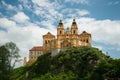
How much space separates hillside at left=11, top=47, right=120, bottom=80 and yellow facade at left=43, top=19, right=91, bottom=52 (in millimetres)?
4560

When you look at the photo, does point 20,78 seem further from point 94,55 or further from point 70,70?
point 94,55

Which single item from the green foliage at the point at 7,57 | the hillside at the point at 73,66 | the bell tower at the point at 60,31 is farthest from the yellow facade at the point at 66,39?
the green foliage at the point at 7,57

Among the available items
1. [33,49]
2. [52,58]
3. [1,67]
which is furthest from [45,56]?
[1,67]

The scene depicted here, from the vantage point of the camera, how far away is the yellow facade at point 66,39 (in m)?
90.6

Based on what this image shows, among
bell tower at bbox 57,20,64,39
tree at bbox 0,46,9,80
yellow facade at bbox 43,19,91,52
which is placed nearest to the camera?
tree at bbox 0,46,9,80

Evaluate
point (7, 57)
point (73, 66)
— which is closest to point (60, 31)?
point (73, 66)

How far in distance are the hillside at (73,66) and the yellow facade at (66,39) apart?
15.0ft

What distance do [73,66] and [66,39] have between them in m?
13.2

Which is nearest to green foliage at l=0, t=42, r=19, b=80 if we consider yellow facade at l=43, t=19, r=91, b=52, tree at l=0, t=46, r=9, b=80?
tree at l=0, t=46, r=9, b=80

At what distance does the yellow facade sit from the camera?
90625 millimetres

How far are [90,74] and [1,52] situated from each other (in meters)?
22.9

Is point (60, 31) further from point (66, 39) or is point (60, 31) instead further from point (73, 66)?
point (73, 66)

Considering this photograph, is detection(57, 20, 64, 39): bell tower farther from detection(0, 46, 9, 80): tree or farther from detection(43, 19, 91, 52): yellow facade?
detection(0, 46, 9, 80): tree

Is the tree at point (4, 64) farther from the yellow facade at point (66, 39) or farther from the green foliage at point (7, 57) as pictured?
the yellow facade at point (66, 39)
